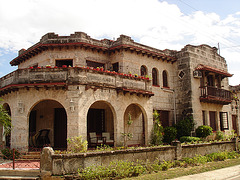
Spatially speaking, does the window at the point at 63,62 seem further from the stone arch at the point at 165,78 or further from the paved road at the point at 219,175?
the paved road at the point at 219,175

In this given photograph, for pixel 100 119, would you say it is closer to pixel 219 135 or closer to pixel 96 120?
pixel 96 120

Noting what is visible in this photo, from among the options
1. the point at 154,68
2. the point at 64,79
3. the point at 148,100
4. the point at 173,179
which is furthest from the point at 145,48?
the point at 173,179

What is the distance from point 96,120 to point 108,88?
3.45 meters

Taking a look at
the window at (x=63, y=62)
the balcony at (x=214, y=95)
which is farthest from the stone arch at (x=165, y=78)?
the window at (x=63, y=62)

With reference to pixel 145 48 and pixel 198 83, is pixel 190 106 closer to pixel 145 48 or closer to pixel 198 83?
pixel 198 83

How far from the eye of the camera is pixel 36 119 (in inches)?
684

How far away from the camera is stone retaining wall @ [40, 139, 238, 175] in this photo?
9.55 meters

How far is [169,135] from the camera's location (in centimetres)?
1878

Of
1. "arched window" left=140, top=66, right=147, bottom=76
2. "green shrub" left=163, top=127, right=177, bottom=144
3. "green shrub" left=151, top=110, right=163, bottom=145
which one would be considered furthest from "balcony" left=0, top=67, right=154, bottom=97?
"green shrub" left=163, top=127, right=177, bottom=144

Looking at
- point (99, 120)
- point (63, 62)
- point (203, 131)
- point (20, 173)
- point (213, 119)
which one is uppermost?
point (63, 62)

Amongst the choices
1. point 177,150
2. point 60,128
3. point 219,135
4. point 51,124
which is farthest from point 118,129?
point 219,135

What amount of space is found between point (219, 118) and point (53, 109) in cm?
1527

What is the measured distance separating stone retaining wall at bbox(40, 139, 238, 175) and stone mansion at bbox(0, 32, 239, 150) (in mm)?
3250

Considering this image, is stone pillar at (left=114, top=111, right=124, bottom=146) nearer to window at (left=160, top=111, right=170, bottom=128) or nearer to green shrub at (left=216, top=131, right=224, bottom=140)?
window at (left=160, top=111, right=170, bottom=128)
